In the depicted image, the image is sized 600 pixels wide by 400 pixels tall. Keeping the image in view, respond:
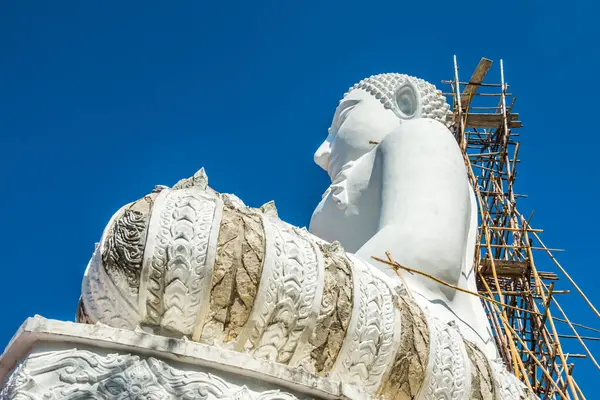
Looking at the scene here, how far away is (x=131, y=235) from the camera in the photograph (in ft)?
8.90

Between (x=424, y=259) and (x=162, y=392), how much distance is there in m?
1.93

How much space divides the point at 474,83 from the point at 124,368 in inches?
433

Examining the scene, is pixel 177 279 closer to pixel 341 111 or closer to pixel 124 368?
pixel 124 368

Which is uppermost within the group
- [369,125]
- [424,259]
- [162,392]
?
[369,125]

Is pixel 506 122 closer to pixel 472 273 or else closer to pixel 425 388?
pixel 472 273

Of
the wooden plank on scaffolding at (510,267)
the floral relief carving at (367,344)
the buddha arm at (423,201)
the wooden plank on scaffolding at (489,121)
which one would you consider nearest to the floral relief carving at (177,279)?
the floral relief carving at (367,344)

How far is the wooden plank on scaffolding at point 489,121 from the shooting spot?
12719 mm

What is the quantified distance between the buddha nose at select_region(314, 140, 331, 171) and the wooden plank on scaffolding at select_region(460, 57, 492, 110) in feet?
23.8

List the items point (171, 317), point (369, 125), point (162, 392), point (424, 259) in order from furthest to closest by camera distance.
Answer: point (369, 125), point (424, 259), point (171, 317), point (162, 392)

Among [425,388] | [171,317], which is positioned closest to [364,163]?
[425,388]

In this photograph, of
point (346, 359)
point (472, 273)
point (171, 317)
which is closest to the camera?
point (171, 317)

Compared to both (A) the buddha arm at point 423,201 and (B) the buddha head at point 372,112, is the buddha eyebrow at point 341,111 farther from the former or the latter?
(A) the buddha arm at point 423,201

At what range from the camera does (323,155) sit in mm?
5812

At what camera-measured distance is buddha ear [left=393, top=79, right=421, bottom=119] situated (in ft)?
19.1
